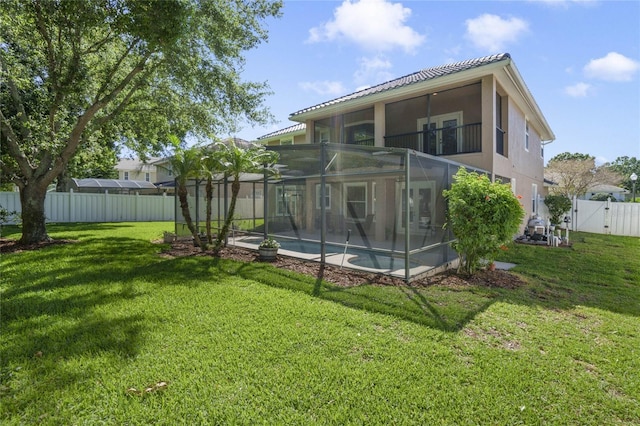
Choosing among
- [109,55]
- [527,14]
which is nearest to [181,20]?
[109,55]

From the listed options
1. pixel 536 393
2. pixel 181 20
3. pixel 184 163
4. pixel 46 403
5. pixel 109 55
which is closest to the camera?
pixel 46 403

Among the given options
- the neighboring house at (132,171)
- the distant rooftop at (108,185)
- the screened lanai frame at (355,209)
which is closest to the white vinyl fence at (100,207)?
the distant rooftop at (108,185)

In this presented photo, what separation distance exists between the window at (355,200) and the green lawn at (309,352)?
13.7 ft

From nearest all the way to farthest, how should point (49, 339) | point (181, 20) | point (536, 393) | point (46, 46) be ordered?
point (536, 393) < point (49, 339) < point (181, 20) < point (46, 46)

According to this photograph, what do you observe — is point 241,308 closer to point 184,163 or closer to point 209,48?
point 184,163

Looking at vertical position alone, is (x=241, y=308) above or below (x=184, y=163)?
below

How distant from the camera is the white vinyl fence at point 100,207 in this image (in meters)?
18.7

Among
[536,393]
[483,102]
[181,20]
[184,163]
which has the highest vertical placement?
[181,20]

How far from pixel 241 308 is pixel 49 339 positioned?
7.38 feet

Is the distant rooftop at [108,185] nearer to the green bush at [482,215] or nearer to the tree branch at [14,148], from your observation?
the tree branch at [14,148]

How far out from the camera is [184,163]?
27.5ft

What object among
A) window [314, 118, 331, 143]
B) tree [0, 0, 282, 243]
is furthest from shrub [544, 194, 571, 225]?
tree [0, 0, 282, 243]

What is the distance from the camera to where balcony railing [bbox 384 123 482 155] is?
10484 millimetres

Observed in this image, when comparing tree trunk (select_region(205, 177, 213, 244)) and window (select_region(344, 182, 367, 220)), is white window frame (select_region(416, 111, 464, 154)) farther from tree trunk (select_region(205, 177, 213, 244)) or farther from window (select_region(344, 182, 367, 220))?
tree trunk (select_region(205, 177, 213, 244))
